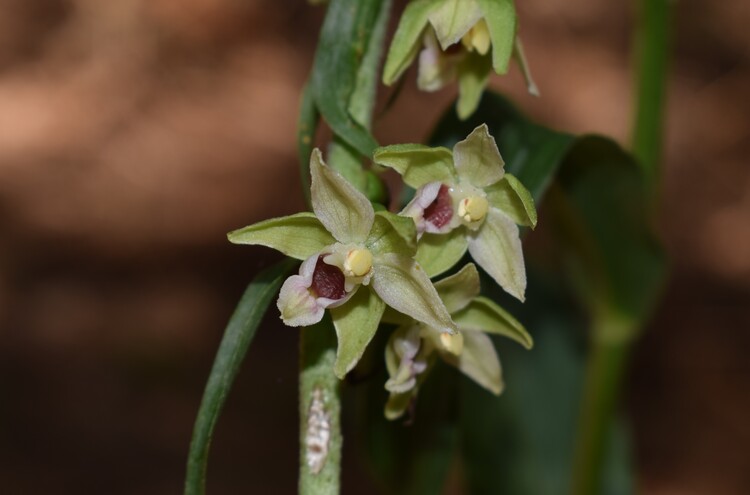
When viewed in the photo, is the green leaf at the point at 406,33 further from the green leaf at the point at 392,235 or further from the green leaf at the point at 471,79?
the green leaf at the point at 392,235

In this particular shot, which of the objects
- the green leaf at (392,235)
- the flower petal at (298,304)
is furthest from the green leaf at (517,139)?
the flower petal at (298,304)

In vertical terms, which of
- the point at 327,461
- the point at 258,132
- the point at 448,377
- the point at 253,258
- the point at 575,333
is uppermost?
the point at 258,132

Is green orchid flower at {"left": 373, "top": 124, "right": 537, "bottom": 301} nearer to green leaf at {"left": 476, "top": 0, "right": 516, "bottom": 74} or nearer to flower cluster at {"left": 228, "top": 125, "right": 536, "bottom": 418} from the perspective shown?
flower cluster at {"left": 228, "top": 125, "right": 536, "bottom": 418}

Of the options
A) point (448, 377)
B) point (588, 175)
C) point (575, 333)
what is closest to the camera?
point (448, 377)

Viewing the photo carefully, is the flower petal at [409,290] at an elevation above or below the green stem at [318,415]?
above

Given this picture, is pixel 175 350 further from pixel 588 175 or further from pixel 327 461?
pixel 327 461

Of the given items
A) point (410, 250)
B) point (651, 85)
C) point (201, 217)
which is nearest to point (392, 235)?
point (410, 250)

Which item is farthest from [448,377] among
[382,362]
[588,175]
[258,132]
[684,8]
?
[684,8]
